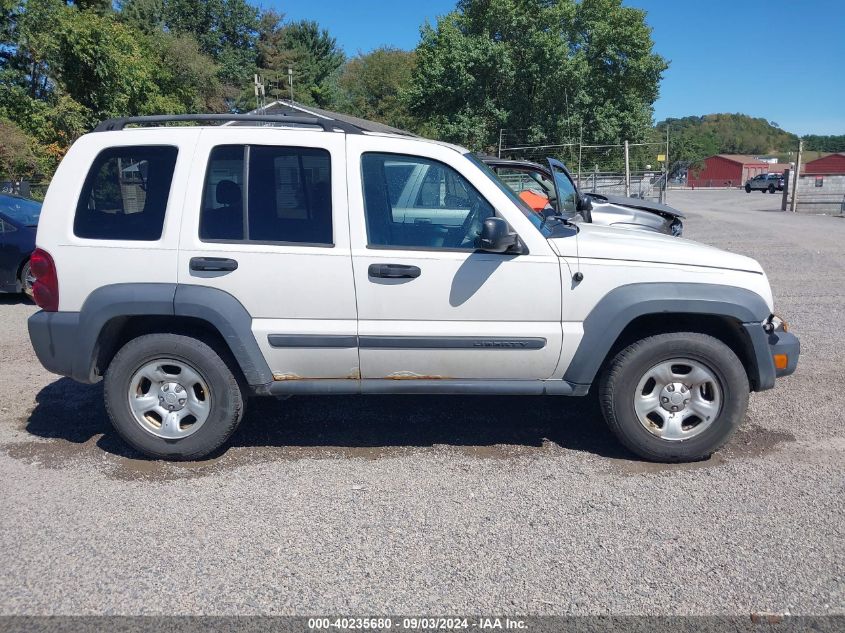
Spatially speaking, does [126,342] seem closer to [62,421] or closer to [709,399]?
[62,421]

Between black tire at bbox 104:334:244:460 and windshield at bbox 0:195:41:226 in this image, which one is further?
windshield at bbox 0:195:41:226

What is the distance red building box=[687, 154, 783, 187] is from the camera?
7775 cm

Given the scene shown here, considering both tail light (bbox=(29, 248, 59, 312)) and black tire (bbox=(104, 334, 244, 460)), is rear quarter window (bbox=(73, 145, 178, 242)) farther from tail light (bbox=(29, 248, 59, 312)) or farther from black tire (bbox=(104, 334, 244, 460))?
→ black tire (bbox=(104, 334, 244, 460))

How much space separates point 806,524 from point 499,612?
68.6 inches

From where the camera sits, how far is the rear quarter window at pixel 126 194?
429 centimetres

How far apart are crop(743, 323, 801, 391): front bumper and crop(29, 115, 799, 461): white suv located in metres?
0.01

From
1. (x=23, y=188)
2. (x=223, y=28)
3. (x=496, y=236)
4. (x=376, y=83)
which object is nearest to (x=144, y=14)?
(x=223, y=28)

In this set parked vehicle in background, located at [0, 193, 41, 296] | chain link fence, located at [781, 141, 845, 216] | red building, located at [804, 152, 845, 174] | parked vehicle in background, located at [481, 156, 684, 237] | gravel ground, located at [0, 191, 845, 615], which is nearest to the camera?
gravel ground, located at [0, 191, 845, 615]

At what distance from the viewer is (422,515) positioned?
12.4 feet

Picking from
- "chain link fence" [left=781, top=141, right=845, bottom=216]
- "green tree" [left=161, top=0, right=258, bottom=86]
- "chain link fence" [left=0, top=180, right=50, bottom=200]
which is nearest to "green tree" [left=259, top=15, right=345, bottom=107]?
"green tree" [left=161, top=0, right=258, bottom=86]

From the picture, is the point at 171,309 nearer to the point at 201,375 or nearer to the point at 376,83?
the point at 201,375

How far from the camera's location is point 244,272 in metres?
A: 4.19

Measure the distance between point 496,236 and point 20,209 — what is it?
26.3 feet

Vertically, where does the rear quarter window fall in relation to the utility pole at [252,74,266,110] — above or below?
below
